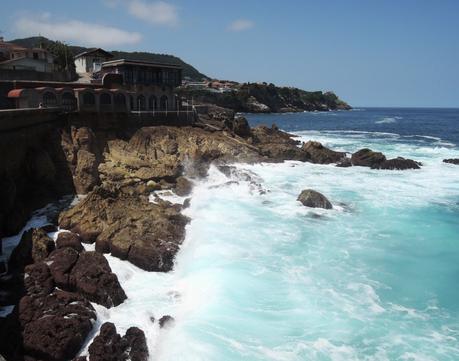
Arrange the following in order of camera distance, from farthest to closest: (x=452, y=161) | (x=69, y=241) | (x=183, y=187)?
(x=452, y=161), (x=183, y=187), (x=69, y=241)

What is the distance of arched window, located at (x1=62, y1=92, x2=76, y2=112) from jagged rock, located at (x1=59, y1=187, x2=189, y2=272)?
39.4 feet

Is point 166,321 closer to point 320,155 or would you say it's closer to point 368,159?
point 320,155

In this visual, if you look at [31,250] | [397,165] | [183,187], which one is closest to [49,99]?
→ [183,187]

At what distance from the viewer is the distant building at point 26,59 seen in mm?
45688

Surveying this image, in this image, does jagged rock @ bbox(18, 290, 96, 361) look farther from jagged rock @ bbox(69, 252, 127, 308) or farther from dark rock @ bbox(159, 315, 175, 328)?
dark rock @ bbox(159, 315, 175, 328)

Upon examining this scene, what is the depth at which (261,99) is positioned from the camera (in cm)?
13912

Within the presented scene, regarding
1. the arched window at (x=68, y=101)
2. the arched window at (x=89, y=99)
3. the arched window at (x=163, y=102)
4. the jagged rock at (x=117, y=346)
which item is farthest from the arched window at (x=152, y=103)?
the jagged rock at (x=117, y=346)

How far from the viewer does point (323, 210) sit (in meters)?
28.3

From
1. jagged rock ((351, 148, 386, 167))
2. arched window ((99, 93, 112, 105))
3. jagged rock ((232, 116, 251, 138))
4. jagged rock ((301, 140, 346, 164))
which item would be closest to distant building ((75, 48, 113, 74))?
arched window ((99, 93, 112, 105))

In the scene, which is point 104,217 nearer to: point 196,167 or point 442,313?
point 196,167

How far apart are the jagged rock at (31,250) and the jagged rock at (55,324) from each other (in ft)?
11.3

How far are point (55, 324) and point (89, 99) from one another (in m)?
24.0

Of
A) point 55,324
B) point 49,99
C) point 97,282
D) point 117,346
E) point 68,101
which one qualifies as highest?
point 49,99

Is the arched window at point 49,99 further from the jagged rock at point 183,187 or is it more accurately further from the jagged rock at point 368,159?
the jagged rock at point 368,159
